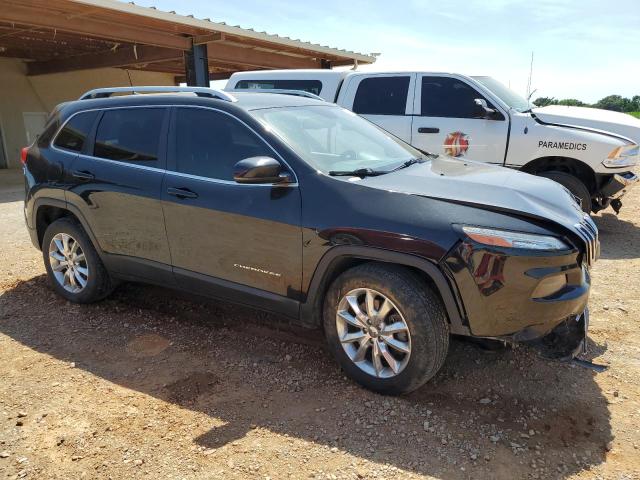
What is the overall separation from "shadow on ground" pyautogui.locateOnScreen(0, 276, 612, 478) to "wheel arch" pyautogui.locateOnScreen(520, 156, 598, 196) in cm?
372

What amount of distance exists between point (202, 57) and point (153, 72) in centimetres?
946

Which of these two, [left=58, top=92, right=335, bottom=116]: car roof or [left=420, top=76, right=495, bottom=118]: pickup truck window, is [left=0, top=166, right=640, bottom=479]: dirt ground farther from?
[left=420, top=76, right=495, bottom=118]: pickup truck window

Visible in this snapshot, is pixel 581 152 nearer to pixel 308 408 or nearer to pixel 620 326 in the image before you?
→ pixel 620 326

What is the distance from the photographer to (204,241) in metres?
3.55

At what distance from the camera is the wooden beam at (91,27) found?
9406mm

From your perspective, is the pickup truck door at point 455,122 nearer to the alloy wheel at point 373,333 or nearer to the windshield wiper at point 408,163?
the windshield wiper at point 408,163

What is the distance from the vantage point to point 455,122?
689 cm

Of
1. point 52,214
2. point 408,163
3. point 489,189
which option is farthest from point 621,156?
point 52,214

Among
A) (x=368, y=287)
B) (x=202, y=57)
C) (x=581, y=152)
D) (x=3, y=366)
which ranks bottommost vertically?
(x=3, y=366)

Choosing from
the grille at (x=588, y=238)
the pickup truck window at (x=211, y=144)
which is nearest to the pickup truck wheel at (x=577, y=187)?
the grille at (x=588, y=238)

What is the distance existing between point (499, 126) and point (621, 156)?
1.45 meters

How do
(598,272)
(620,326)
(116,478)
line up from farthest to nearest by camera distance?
(598,272)
(620,326)
(116,478)

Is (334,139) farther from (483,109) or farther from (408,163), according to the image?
(483,109)

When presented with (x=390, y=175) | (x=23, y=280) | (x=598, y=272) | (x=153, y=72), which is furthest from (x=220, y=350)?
(x=153, y=72)
